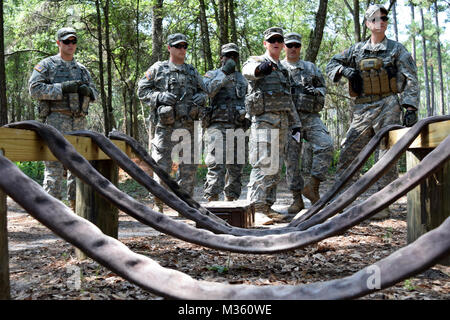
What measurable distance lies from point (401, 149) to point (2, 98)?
6.43 m

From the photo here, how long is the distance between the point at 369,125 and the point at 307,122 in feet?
3.35

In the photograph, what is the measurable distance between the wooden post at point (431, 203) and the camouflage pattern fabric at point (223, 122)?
3635 mm

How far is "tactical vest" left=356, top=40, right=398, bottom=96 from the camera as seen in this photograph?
543cm

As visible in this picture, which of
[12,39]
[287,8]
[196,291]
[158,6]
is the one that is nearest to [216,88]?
[196,291]

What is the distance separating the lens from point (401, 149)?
304 cm

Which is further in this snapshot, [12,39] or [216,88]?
[12,39]

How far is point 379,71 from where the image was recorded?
5453 mm

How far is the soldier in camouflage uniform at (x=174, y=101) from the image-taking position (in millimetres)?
6281

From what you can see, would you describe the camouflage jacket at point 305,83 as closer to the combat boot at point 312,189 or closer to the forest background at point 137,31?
the combat boot at point 312,189

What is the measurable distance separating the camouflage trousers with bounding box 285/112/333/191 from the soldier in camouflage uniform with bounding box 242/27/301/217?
1.87ft

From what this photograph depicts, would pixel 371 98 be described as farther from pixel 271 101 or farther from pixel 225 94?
pixel 225 94

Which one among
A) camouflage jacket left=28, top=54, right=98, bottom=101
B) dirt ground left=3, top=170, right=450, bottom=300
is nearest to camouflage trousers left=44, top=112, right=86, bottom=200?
camouflage jacket left=28, top=54, right=98, bottom=101

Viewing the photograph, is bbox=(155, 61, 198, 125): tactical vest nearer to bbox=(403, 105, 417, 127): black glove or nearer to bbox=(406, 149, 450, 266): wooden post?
bbox=(403, 105, 417, 127): black glove
